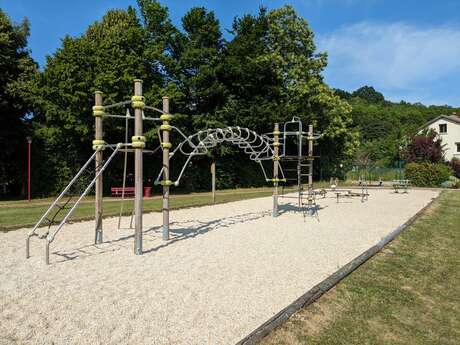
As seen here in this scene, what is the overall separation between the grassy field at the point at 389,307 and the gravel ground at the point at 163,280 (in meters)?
0.40

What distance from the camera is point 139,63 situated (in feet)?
70.8

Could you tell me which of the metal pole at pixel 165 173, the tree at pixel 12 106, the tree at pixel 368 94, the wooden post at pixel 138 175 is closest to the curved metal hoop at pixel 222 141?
the metal pole at pixel 165 173

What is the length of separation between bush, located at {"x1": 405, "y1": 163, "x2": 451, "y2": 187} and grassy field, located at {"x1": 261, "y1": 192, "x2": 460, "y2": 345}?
2617cm

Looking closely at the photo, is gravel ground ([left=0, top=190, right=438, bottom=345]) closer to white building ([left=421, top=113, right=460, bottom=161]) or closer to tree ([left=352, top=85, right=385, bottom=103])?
white building ([left=421, top=113, right=460, bottom=161])

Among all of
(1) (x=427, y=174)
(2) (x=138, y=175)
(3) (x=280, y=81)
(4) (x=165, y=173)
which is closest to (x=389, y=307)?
(2) (x=138, y=175)

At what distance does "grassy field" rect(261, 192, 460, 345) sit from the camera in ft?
11.0

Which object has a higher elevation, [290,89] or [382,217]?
[290,89]

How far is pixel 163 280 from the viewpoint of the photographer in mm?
4969

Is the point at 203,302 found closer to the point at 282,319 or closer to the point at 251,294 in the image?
the point at 251,294

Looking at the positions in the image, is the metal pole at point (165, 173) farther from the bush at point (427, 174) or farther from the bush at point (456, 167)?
the bush at point (456, 167)

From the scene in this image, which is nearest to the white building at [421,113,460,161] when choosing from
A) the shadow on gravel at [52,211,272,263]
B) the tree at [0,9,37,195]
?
the shadow on gravel at [52,211,272,263]

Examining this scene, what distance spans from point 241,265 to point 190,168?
19.3 m

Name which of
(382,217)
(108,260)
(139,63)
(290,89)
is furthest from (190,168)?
(108,260)

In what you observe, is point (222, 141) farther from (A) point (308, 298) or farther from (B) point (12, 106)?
(B) point (12, 106)
